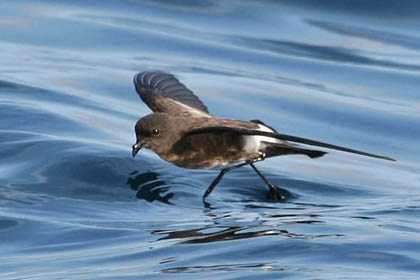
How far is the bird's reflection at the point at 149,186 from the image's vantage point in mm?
8367

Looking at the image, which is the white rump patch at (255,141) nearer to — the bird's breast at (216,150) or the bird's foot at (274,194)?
the bird's breast at (216,150)

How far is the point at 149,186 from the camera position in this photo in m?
8.63

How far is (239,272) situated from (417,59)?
8769 millimetres

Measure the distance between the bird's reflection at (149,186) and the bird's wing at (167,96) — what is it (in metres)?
0.47

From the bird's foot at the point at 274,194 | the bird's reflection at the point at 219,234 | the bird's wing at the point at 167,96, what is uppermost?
the bird's wing at the point at 167,96

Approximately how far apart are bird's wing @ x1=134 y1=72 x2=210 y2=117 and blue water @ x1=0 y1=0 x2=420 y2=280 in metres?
0.38

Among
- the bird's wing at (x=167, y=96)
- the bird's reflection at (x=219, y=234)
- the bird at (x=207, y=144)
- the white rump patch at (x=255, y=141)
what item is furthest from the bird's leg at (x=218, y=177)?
the bird's reflection at (x=219, y=234)

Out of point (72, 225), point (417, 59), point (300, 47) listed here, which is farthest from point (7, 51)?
point (72, 225)

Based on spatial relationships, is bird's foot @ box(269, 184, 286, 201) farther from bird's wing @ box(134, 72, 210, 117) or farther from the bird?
bird's wing @ box(134, 72, 210, 117)

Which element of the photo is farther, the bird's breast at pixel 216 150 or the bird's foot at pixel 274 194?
the bird's foot at pixel 274 194

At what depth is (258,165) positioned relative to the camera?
9359 millimetres

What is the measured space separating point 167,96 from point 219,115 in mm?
1690

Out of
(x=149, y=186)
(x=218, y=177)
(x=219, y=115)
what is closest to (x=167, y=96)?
(x=149, y=186)

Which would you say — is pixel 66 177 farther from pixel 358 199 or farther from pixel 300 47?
pixel 300 47
